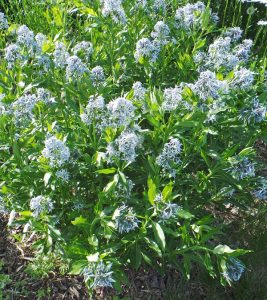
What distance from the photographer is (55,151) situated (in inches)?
96.0

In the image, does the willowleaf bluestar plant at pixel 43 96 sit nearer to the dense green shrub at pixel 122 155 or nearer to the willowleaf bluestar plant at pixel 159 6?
the dense green shrub at pixel 122 155

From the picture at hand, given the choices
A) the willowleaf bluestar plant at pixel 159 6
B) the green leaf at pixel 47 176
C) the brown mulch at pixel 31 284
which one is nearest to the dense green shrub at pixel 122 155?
the green leaf at pixel 47 176

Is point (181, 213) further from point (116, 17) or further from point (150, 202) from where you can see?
point (116, 17)

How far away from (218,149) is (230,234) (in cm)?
83

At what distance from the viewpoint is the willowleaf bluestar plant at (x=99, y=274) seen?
229 cm

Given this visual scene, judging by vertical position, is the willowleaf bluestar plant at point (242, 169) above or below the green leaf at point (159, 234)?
above

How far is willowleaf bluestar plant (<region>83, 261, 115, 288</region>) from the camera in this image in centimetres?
229

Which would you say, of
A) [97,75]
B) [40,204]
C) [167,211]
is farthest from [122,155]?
[97,75]

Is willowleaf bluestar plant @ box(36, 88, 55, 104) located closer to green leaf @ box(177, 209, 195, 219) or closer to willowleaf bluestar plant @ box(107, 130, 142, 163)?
willowleaf bluestar plant @ box(107, 130, 142, 163)

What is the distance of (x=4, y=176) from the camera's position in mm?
2791

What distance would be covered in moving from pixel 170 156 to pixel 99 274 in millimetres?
753

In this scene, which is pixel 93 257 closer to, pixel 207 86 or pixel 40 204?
pixel 40 204

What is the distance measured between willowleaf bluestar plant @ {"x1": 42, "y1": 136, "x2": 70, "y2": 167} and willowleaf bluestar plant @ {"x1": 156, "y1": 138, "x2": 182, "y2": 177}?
0.53m

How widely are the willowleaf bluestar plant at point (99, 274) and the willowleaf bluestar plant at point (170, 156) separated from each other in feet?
2.11
